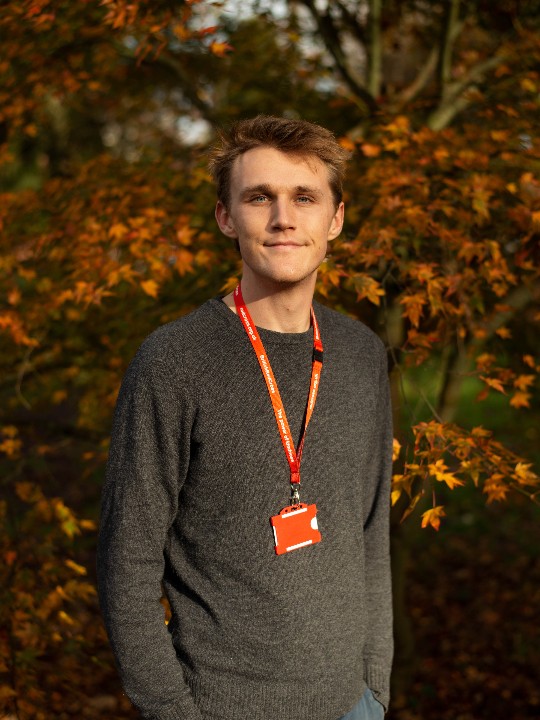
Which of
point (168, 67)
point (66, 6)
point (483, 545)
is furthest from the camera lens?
point (483, 545)

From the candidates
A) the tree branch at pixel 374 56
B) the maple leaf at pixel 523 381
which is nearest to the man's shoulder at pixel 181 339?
the maple leaf at pixel 523 381

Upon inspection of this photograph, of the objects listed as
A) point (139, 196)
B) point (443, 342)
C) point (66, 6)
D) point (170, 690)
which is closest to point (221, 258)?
point (139, 196)

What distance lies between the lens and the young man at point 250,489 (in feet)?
6.10

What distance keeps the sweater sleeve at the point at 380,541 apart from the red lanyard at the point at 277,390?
35cm

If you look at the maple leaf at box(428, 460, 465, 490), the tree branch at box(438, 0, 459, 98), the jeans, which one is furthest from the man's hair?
the tree branch at box(438, 0, 459, 98)

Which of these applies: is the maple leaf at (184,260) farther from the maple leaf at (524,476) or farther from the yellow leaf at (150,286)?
the maple leaf at (524,476)

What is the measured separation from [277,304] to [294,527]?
62 centimetres

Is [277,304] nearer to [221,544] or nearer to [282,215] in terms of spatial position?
[282,215]

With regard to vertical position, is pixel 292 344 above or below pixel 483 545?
above

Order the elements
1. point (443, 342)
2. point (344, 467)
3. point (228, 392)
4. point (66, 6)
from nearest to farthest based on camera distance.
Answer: point (228, 392) < point (344, 467) < point (443, 342) < point (66, 6)

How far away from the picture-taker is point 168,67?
5047mm

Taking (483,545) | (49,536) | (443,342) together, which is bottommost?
(483,545)

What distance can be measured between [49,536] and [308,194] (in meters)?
2.34

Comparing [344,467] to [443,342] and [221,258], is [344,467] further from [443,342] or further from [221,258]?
[221,258]
